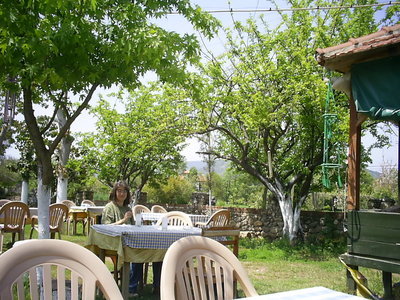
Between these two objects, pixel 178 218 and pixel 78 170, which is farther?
pixel 78 170

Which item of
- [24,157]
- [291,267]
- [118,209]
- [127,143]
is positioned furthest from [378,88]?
[24,157]

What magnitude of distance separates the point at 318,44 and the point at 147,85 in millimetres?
7771

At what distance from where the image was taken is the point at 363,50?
16.5 ft

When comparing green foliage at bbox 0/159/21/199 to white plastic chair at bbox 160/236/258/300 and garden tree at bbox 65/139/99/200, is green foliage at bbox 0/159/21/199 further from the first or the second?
white plastic chair at bbox 160/236/258/300

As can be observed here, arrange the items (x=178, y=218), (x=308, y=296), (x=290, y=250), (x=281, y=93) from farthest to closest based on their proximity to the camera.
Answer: (x=281, y=93) < (x=290, y=250) < (x=178, y=218) < (x=308, y=296)

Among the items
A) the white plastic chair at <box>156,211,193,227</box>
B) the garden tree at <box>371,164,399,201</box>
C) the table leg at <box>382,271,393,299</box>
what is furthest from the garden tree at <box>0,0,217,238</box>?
the garden tree at <box>371,164,399,201</box>

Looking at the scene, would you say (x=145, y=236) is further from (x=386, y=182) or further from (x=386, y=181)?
(x=386, y=181)

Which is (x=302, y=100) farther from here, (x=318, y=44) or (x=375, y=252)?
(x=375, y=252)

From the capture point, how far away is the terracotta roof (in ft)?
16.1

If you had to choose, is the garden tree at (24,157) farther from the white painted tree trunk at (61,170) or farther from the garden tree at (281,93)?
the garden tree at (281,93)

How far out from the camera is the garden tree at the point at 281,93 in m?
10.8

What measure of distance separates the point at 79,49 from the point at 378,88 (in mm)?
3703

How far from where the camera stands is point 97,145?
16.7m

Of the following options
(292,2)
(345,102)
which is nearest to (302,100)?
(345,102)
